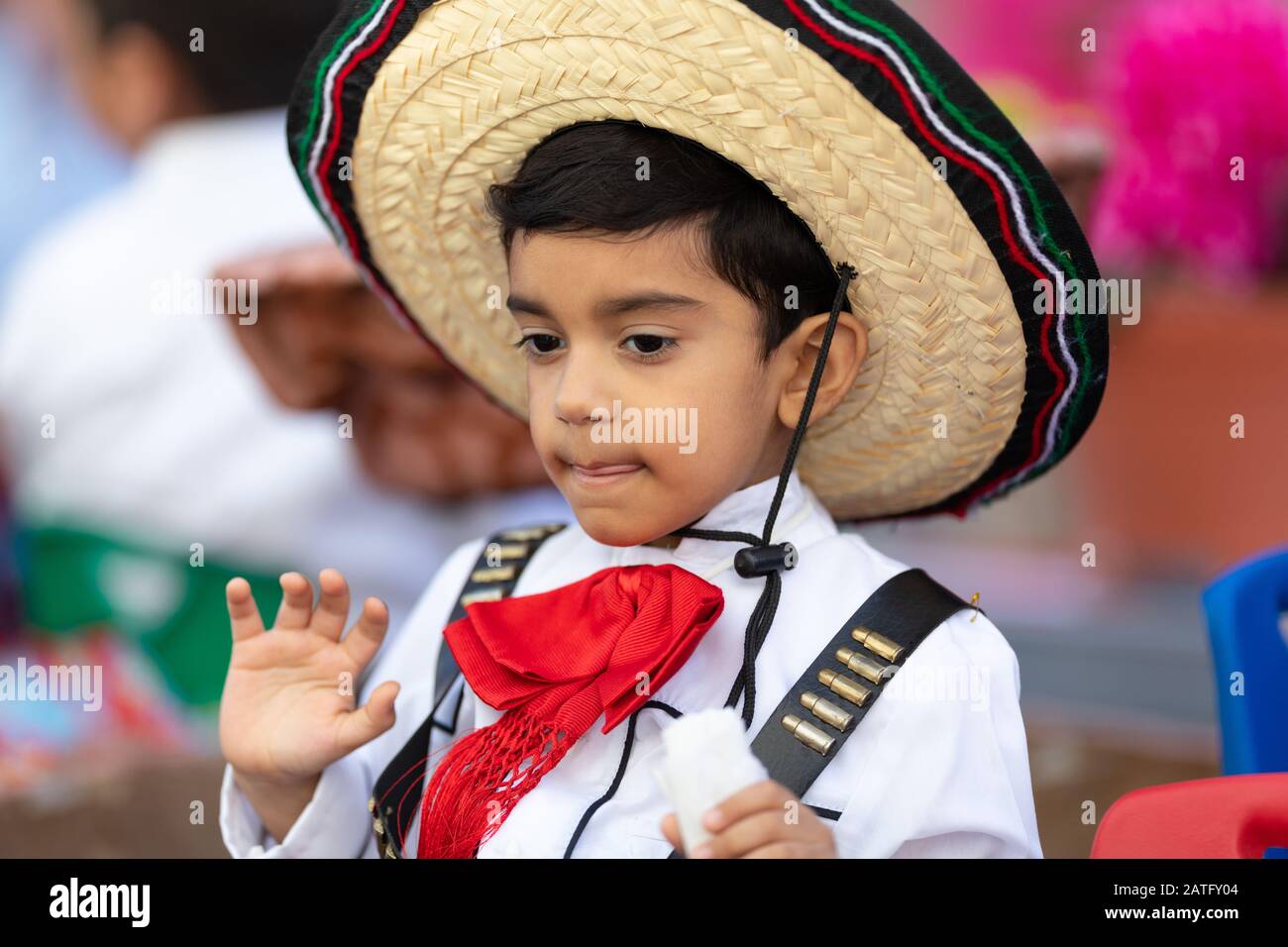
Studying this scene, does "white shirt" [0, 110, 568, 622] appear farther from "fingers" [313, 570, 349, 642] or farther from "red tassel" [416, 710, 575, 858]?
"red tassel" [416, 710, 575, 858]

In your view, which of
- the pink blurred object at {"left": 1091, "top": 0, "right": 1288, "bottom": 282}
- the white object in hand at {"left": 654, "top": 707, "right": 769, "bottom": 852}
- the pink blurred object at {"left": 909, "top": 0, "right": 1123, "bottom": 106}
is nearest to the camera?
the white object in hand at {"left": 654, "top": 707, "right": 769, "bottom": 852}

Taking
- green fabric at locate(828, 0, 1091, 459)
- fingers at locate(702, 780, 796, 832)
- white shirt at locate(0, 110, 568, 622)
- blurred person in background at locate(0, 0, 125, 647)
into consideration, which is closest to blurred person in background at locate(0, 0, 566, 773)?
white shirt at locate(0, 110, 568, 622)

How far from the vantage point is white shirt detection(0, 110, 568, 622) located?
304 centimetres

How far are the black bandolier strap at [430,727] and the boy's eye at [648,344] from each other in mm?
367

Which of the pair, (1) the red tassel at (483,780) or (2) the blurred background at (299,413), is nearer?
(1) the red tassel at (483,780)

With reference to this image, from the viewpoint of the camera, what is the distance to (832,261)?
1.37 m

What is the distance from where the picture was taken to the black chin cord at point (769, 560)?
134 centimetres

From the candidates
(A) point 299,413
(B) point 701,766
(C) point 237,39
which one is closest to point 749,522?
(B) point 701,766

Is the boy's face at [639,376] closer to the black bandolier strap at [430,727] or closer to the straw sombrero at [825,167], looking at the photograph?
the straw sombrero at [825,167]

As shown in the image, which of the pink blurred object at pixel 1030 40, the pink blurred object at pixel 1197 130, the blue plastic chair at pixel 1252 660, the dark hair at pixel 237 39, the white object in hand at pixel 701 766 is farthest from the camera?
the pink blurred object at pixel 1030 40

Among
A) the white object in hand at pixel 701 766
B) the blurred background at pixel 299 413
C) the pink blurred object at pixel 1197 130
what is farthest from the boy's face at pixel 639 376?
the pink blurred object at pixel 1197 130

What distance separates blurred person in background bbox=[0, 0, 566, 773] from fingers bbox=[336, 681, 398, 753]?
1.39 meters
